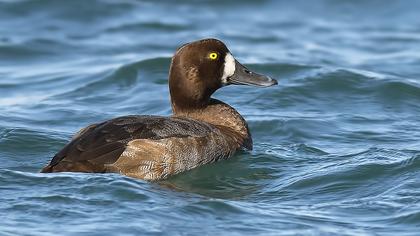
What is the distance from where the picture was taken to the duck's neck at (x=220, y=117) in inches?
369

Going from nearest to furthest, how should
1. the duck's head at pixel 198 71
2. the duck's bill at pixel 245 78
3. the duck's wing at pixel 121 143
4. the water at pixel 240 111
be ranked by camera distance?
1. the water at pixel 240 111
2. the duck's wing at pixel 121 143
3. the duck's head at pixel 198 71
4. the duck's bill at pixel 245 78

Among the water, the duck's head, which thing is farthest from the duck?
the water

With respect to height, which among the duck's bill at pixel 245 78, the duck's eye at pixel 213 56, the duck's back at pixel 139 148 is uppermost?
the duck's eye at pixel 213 56

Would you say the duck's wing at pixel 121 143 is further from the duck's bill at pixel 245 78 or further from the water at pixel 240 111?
the duck's bill at pixel 245 78

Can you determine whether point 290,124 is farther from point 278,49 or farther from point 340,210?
point 278,49

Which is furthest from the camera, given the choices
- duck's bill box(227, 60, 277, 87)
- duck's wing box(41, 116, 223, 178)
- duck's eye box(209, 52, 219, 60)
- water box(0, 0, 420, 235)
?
duck's bill box(227, 60, 277, 87)

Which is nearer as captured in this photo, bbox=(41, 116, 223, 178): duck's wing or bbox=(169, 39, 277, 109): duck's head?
bbox=(41, 116, 223, 178): duck's wing

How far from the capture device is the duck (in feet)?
26.3

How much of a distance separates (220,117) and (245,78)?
49 cm

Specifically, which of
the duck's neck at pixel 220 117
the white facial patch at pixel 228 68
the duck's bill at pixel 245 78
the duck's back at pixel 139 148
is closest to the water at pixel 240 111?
the duck's back at pixel 139 148

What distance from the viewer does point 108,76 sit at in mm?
13617

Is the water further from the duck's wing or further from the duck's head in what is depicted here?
the duck's head

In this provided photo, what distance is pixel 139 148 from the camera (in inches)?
321

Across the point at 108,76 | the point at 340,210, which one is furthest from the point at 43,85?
the point at 340,210
